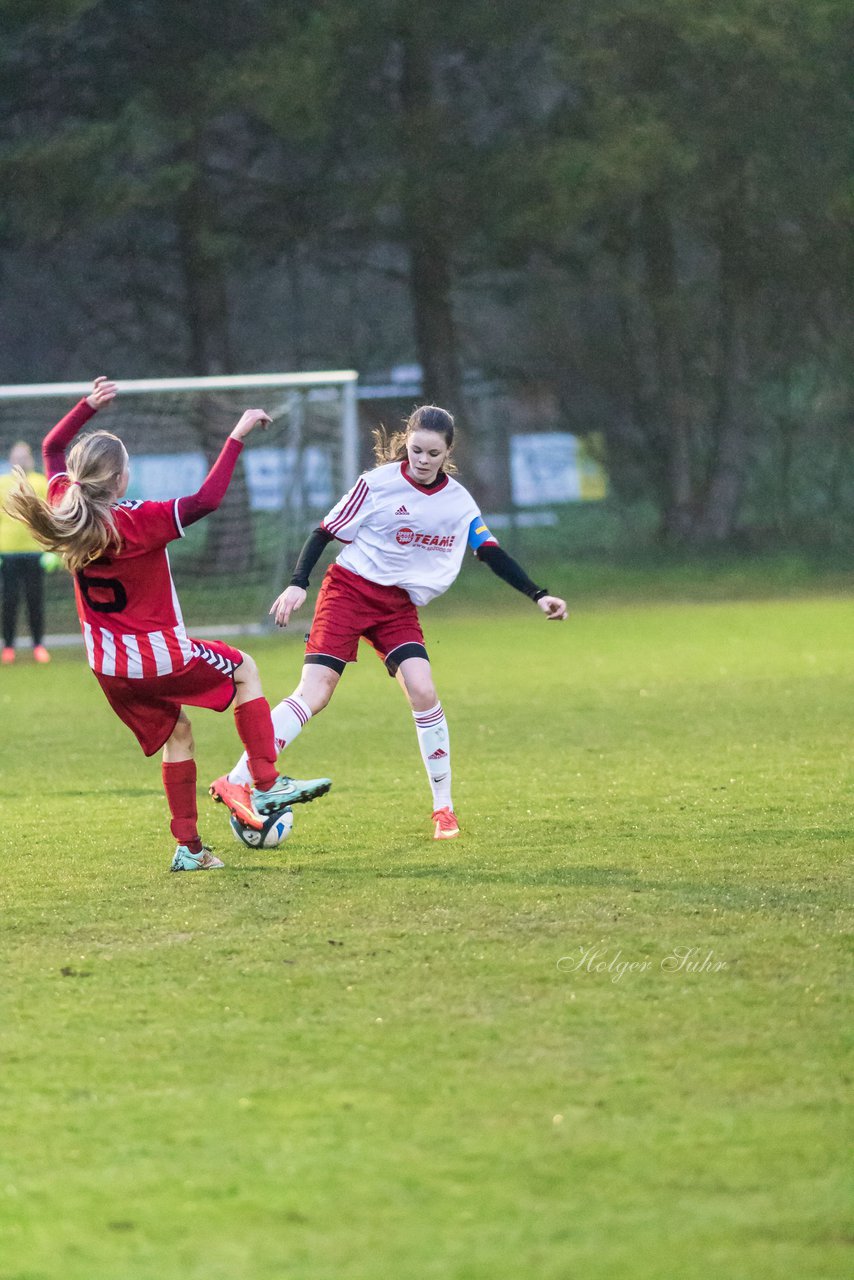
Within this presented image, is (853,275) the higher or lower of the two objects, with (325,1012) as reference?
higher

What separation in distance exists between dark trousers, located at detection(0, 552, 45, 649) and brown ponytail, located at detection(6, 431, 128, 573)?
9.57 meters

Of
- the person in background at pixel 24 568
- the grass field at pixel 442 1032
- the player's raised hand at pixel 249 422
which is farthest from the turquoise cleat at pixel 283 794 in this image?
the person in background at pixel 24 568

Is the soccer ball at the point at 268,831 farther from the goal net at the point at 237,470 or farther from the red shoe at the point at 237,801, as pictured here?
the goal net at the point at 237,470

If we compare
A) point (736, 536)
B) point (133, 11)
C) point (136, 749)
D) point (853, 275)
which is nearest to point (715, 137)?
point (853, 275)

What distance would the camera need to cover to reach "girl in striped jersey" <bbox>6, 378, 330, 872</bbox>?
5480 millimetres

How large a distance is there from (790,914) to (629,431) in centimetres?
2233

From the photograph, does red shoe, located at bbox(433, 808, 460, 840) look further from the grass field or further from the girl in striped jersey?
the girl in striped jersey

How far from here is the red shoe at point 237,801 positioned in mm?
6141

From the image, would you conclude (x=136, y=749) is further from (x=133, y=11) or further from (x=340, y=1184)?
(x=133, y=11)

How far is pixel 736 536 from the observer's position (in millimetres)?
25641

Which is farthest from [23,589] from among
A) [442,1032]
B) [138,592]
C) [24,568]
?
[442,1032]

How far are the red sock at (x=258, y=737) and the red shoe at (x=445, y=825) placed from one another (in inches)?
27.5

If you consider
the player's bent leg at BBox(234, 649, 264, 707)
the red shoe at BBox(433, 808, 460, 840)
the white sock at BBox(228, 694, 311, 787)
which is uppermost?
the player's bent leg at BBox(234, 649, 264, 707)

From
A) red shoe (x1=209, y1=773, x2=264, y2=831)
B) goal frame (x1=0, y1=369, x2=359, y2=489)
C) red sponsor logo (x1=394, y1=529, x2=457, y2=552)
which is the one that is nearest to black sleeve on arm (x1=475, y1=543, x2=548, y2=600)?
red sponsor logo (x1=394, y1=529, x2=457, y2=552)
